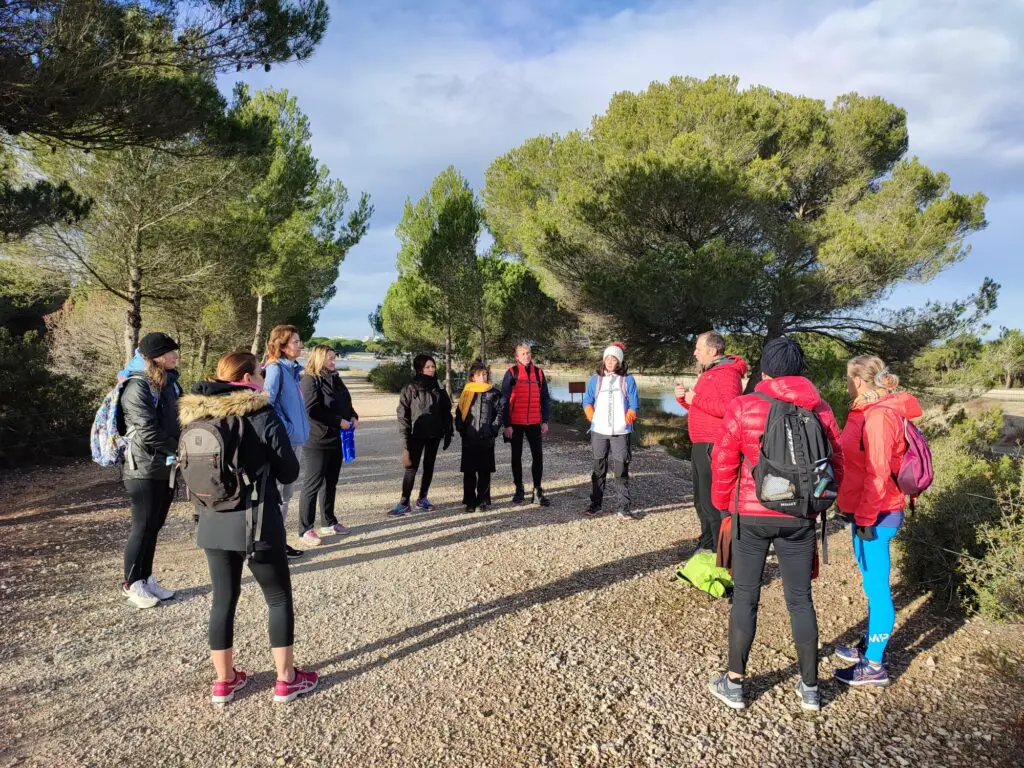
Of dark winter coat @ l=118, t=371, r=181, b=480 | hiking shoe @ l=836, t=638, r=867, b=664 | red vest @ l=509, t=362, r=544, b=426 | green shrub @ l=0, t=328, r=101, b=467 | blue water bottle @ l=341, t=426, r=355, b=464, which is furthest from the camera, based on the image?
green shrub @ l=0, t=328, r=101, b=467

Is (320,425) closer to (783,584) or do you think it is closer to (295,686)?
(295,686)

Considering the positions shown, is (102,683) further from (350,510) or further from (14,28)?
(14,28)

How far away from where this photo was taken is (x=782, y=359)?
8.33 ft

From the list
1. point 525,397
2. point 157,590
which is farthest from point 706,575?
point 157,590

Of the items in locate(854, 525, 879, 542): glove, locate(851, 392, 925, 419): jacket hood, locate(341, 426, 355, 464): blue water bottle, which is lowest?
locate(854, 525, 879, 542): glove

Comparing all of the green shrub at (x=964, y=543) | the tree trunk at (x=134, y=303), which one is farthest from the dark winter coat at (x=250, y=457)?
the tree trunk at (x=134, y=303)

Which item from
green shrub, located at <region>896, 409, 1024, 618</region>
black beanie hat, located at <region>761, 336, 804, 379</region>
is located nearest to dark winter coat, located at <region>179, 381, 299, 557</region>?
black beanie hat, located at <region>761, 336, 804, 379</region>

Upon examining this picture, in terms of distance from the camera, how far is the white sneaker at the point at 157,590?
12.0 feet

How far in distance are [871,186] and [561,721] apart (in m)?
16.7

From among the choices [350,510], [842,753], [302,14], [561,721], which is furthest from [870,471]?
[302,14]

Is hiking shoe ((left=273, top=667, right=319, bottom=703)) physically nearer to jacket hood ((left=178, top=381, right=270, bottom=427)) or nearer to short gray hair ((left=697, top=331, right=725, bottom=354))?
jacket hood ((left=178, top=381, right=270, bottom=427))

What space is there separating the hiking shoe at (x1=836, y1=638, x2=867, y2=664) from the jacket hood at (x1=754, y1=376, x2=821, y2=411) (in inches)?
58.4

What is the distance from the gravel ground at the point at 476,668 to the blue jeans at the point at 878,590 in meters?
0.23

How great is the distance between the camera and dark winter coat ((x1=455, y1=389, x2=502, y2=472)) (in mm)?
5496
